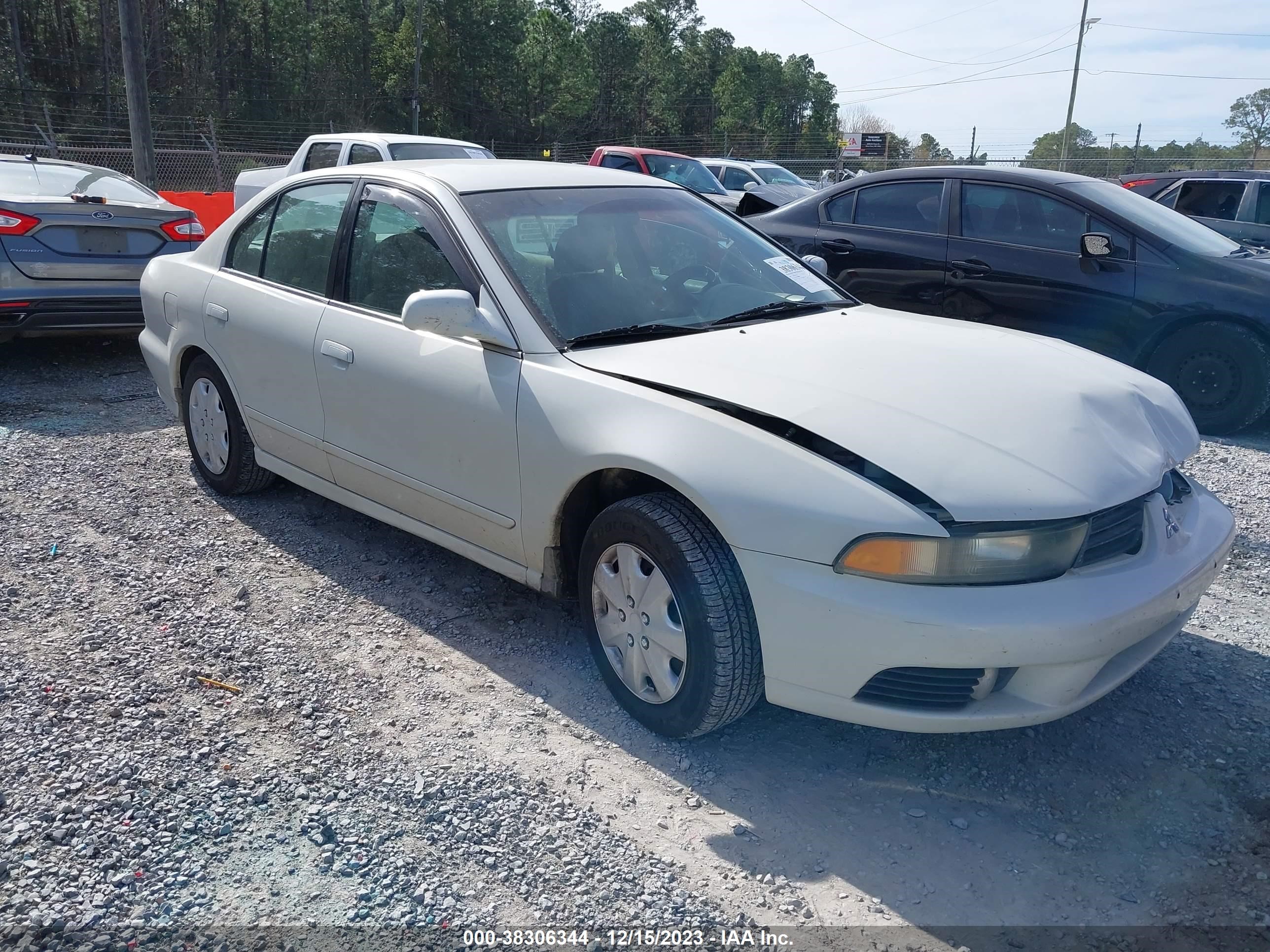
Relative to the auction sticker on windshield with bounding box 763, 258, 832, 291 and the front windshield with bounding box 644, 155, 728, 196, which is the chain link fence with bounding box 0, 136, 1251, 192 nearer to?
the front windshield with bounding box 644, 155, 728, 196

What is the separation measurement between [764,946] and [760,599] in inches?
31.5

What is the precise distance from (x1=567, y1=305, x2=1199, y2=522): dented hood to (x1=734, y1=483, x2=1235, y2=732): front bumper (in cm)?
21

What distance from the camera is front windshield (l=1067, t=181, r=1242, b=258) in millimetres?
6254

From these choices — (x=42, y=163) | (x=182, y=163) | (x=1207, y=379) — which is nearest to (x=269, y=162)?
(x=182, y=163)

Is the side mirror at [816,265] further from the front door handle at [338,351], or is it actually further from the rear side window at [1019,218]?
the rear side window at [1019,218]

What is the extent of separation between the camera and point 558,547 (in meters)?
3.10

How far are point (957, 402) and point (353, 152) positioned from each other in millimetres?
10235

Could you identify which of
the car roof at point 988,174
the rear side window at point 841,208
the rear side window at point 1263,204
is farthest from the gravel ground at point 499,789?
the rear side window at point 1263,204

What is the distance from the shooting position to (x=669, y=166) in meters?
15.9

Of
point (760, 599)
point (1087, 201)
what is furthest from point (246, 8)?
point (760, 599)

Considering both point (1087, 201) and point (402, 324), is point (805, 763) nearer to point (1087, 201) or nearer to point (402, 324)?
point (402, 324)

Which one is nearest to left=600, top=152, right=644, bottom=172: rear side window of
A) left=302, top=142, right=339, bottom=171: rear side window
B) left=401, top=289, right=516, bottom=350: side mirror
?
left=302, top=142, right=339, bottom=171: rear side window

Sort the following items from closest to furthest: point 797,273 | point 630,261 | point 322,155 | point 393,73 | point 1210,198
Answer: point 630,261, point 797,273, point 1210,198, point 322,155, point 393,73

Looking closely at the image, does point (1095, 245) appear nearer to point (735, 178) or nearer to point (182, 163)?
point (735, 178)
